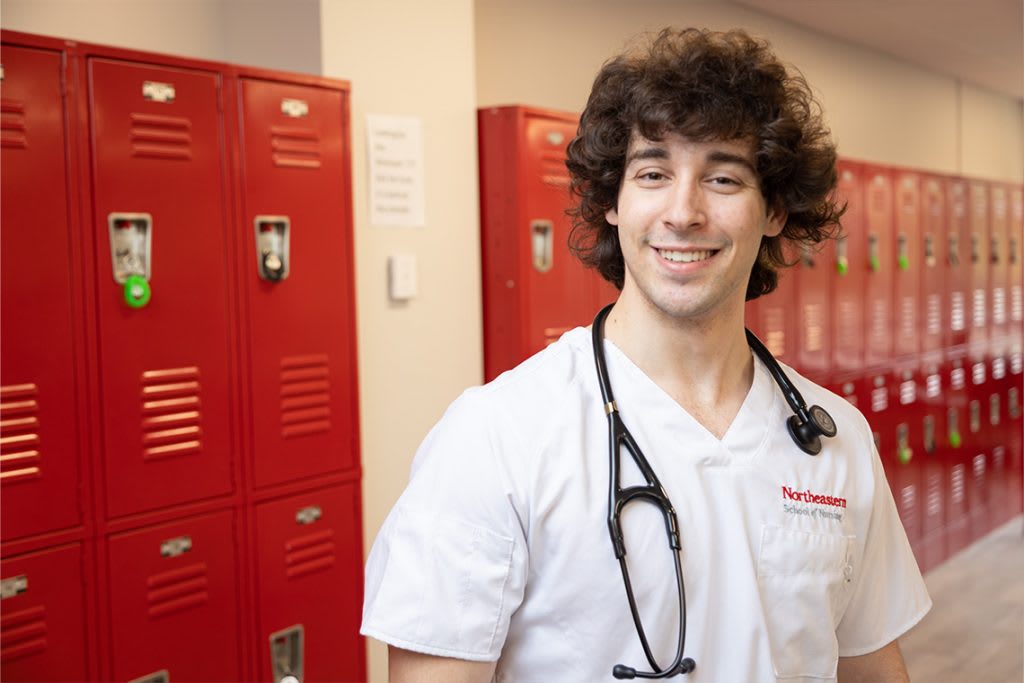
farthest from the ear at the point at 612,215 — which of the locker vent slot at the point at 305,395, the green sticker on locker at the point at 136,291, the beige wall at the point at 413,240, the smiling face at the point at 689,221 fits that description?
the beige wall at the point at 413,240

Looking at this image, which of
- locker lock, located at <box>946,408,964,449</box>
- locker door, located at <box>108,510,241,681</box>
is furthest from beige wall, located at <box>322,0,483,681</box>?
locker lock, located at <box>946,408,964,449</box>

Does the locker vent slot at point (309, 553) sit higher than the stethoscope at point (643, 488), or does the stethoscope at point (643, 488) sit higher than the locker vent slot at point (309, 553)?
the stethoscope at point (643, 488)

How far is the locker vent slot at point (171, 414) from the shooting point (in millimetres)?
2482

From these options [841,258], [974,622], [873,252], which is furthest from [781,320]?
[974,622]

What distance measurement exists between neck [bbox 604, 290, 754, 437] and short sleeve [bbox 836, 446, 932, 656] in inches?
11.3

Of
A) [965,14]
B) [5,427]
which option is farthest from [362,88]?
[965,14]

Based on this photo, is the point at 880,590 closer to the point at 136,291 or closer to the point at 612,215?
the point at 612,215

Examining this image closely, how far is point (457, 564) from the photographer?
126 centimetres

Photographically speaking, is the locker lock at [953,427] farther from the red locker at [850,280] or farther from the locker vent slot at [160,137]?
the locker vent slot at [160,137]

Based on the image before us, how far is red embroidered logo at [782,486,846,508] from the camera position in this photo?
Result: 1443 millimetres

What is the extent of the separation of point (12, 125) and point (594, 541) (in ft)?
5.45

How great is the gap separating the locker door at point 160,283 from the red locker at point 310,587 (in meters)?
0.24

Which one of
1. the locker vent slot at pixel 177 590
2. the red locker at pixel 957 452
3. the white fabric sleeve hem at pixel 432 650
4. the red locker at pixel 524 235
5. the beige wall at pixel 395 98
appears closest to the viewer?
the white fabric sleeve hem at pixel 432 650

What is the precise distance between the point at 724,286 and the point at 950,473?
5217 mm
